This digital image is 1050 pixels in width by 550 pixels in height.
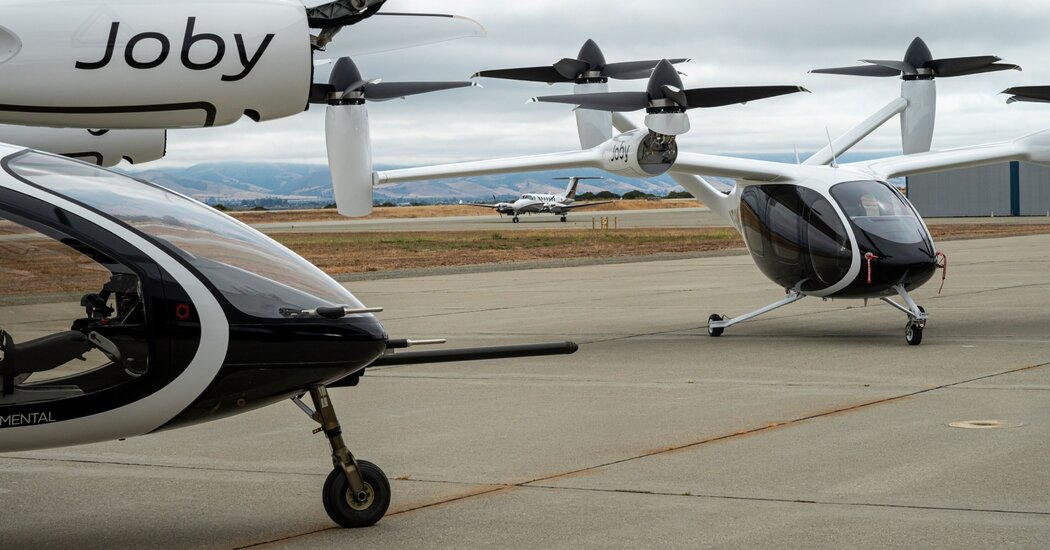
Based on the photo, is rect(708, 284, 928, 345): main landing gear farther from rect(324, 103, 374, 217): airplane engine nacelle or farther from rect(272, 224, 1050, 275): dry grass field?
rect(272, 224, 1050, 275): dry grass field

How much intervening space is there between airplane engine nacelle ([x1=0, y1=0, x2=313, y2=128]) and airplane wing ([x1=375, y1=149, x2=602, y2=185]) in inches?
300

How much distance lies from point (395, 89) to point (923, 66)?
860cm

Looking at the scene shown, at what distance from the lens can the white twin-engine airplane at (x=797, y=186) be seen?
13203 mm

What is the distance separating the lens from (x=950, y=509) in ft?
19.1

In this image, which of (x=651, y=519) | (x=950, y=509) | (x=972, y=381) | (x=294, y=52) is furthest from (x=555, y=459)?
(x=972, y=381)

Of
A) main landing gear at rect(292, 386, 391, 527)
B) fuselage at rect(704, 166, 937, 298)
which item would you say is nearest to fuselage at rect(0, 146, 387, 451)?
main landing gear at rect(292, 386, 391, 527)

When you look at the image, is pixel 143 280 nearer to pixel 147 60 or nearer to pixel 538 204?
pixel 147 60

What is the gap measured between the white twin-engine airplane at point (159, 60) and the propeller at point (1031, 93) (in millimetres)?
8824

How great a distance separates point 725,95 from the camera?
1321 cm

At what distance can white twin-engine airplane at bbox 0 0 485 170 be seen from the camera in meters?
5.91

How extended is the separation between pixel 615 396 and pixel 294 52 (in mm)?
4638

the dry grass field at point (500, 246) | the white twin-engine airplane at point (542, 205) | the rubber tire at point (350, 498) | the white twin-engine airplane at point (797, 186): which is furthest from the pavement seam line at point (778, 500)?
the white twin-engine airplane at point (542, 205)

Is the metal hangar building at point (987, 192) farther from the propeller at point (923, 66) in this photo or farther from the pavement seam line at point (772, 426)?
the pavement seam line at point (772, 426)

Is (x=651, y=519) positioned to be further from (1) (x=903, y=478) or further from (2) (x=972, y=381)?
(2) (x=972, y=381)
